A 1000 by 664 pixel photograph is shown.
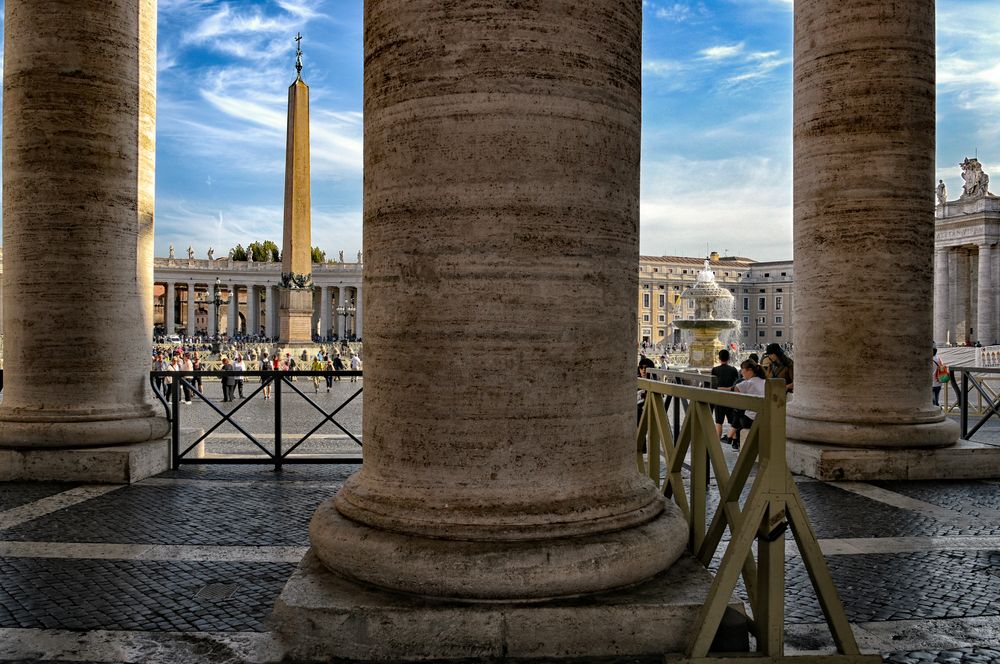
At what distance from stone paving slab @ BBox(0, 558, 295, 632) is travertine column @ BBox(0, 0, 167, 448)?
9.64 feet

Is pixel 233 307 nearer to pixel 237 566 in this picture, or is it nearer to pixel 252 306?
pixel 252 306

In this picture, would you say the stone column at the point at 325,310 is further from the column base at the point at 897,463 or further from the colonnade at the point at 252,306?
the column base at the point at 897,463

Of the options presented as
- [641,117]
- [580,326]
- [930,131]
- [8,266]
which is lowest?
[580,326]

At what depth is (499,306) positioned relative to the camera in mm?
3398

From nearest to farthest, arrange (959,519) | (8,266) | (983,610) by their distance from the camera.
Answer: (983,610), (959,519), (8,266)

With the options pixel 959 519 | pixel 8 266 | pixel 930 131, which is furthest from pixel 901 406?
pixel 8 266

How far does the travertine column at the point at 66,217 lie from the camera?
24.8 ft

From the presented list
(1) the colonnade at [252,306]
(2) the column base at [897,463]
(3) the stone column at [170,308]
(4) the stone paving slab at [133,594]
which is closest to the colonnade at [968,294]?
(2) the column base at [897,463]

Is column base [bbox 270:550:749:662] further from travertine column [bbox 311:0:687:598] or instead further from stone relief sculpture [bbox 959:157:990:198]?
stone relief sculpture [bbox 959:157:990:198]

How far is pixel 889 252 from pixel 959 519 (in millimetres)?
2580

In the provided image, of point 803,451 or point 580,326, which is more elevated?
point 580,326

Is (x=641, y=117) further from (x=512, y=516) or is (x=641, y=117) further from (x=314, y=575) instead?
(x=314, y=575)

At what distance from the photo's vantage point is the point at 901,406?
7.84 m

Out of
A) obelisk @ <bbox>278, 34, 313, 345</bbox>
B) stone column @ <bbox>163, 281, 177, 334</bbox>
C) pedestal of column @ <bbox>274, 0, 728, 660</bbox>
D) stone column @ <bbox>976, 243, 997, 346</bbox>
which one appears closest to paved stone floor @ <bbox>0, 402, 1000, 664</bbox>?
pedestal of column @ <bbox>274, 0, 728, 660</bbox>
